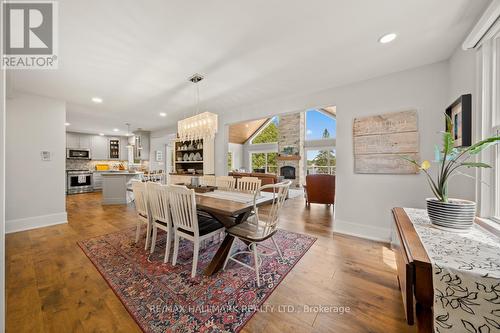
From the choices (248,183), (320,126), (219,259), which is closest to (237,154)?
(320,126)

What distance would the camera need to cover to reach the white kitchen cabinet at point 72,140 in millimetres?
7031

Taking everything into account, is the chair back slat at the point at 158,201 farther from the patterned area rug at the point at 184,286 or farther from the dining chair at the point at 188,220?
the patterned area rug at the point at 184,286

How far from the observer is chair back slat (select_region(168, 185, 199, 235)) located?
5.76 feet

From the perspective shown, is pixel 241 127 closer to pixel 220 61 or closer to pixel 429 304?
pixel 220 61

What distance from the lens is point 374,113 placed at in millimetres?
2719

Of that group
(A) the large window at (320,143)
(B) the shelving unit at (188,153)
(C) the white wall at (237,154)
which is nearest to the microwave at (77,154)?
(B) the shelving unit at (188,153)

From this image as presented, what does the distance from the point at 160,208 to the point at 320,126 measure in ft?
26.3

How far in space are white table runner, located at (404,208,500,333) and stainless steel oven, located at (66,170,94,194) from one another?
9411 millimetres

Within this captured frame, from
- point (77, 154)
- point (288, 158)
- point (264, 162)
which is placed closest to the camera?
point (77, 154)

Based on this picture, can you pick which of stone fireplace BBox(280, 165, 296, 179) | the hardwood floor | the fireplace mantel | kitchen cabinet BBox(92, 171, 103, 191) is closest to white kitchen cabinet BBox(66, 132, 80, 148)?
kitchen cabinet BBox(92, 171, 103, 191)

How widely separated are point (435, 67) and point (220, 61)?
2.72 meters

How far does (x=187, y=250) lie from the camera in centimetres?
238

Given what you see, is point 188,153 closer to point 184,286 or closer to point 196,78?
point 196,78

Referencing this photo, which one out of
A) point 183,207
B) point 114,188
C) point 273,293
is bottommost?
point 273,293
